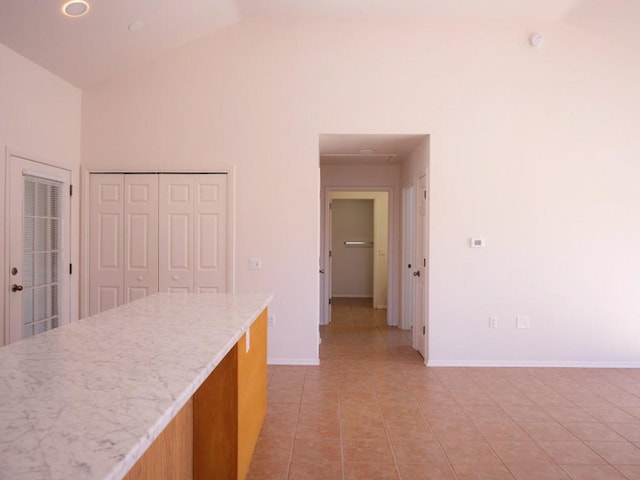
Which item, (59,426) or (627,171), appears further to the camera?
(627,171)

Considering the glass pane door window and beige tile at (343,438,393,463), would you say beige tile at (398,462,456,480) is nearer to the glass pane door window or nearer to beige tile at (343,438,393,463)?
beige tile at (343,438,393,463)

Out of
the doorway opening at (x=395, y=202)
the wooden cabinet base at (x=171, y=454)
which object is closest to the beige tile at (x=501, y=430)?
the doorway opening at (x=395, y=202)

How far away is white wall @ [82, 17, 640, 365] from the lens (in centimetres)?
477

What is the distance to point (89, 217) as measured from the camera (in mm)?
4895

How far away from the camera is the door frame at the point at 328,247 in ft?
22.2

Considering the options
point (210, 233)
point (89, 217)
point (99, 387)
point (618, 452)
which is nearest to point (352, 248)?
point (210, 233)

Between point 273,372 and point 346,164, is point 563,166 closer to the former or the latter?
point 346,164

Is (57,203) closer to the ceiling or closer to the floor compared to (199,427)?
closer to the ceiling

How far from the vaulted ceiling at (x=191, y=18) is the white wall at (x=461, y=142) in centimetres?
14

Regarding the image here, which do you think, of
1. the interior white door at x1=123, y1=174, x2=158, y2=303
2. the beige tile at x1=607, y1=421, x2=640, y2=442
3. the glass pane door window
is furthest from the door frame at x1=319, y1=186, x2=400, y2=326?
the beige tile at x1=607, y1=421, x2=640, y2=442

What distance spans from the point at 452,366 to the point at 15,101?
182 inches

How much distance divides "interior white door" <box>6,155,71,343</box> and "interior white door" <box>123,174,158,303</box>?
551mm

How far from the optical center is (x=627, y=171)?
476 cm

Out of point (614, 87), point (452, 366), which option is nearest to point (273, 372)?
point (452, 366)
